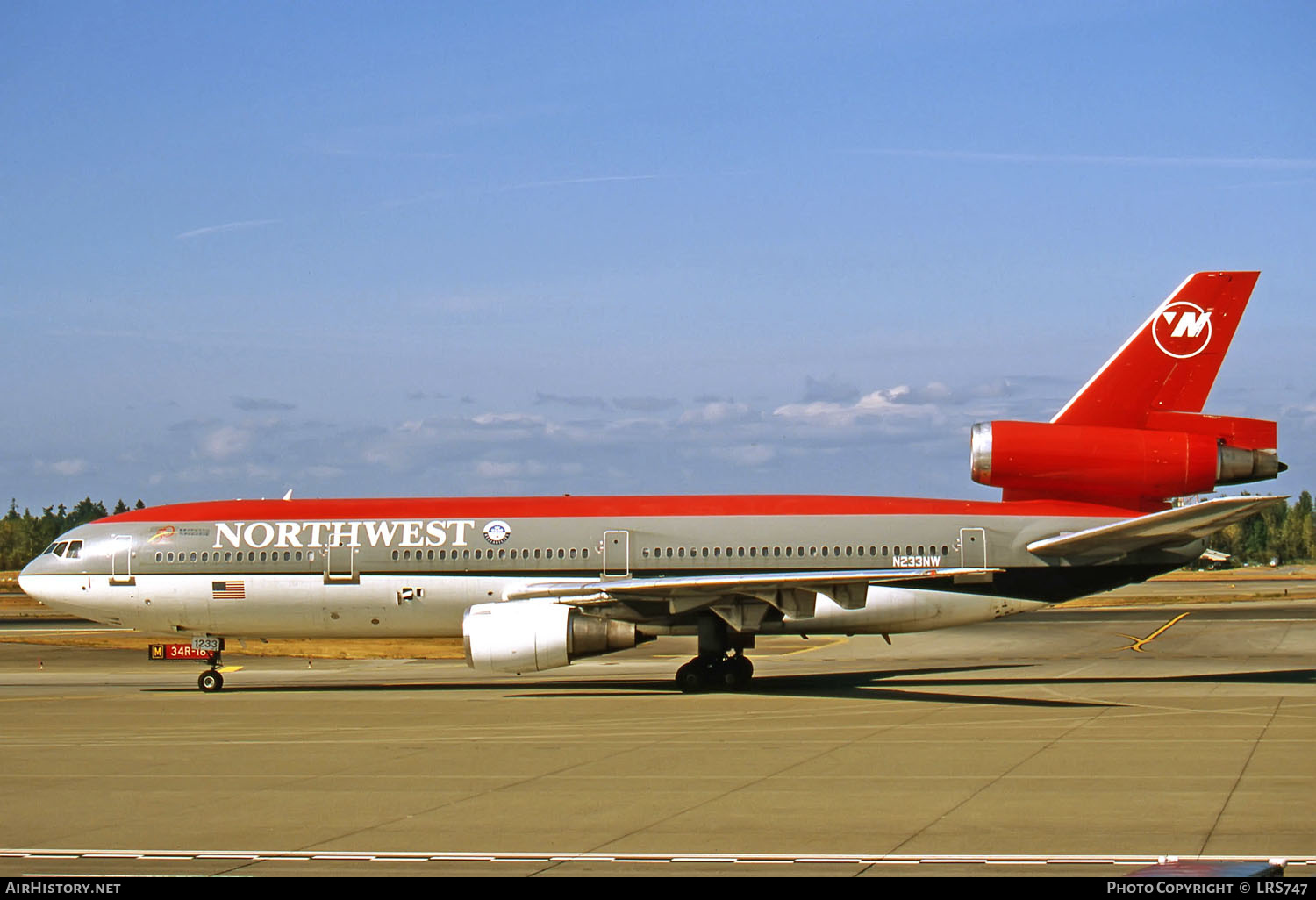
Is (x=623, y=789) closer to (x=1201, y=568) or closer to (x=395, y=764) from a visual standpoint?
(x=395, y=764)

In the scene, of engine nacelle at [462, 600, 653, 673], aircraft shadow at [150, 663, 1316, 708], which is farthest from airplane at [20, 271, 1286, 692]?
aircraft shadow at [150, 663, 1316, 708]

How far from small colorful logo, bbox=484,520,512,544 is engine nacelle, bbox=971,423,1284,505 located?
9638mm

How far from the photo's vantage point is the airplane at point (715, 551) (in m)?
25.2

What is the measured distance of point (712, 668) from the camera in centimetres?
2614

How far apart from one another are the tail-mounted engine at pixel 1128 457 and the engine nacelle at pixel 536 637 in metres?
8.17

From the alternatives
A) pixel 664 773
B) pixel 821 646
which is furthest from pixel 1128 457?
pixel 821 646

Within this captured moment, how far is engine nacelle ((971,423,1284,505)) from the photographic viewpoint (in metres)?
25.5

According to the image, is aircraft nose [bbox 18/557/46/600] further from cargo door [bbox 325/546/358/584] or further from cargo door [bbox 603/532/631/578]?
cargo door [bbox 603/532/631/578]

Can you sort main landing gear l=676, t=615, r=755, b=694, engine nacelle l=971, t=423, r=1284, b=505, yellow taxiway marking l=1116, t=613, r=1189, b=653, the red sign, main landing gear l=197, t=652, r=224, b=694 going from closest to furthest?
engine nacelle l=971, t=423, r=1284, b=505
main landing gear l=676, t=615, r=755, b=694
main landing gear l=197, t=652, r=224, b=694
the red sign
yellow taxiway marking l=1116, t=613, r=1189, b=653

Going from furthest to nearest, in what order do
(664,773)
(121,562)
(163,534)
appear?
(163,534)
(121,562)
(664,773)

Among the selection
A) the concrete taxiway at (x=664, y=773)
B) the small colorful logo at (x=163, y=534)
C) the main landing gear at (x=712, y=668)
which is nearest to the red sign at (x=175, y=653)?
the concrete taxiway at (x=664, y=773)

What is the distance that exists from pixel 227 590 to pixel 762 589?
37.8 feet

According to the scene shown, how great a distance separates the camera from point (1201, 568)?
163000 millimetres

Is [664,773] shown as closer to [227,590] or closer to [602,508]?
[602,508]
